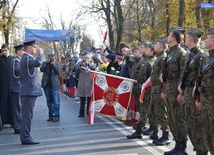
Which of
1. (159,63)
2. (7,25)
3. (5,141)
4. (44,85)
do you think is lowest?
(5,141)

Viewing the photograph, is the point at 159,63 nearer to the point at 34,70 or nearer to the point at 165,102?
the point at 165,102

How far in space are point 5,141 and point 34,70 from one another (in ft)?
5.71

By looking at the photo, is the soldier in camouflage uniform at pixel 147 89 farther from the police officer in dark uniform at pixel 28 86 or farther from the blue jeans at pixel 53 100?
the blue jeans at pixel 53 100

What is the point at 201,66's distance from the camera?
5801 millimetres

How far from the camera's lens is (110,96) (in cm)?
973

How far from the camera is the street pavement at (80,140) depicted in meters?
7.47

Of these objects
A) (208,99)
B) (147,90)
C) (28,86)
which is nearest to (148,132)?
(147,90)

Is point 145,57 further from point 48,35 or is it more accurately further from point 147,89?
point 48,35

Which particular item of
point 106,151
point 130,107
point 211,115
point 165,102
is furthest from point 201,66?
point 130,107

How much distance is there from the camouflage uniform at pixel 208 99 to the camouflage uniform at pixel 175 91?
1261 millimetres

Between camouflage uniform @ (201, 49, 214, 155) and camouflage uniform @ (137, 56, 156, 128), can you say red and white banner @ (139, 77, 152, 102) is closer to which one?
camouflage uniform @ (137, 56, 156, 128)

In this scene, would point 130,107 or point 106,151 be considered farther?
point 130,107

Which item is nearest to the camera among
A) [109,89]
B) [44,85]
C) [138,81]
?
[138,81]

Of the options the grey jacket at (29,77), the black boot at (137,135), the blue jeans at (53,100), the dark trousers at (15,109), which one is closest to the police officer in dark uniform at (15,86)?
the dark trousers at (15,109)
